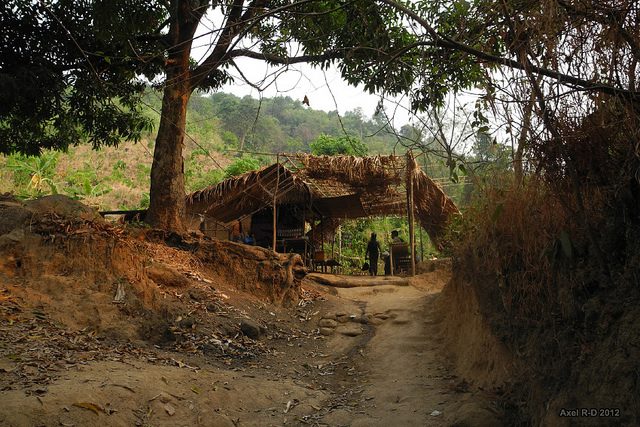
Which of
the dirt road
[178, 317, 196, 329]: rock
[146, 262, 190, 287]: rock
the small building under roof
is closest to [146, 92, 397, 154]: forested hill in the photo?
the small building under roof

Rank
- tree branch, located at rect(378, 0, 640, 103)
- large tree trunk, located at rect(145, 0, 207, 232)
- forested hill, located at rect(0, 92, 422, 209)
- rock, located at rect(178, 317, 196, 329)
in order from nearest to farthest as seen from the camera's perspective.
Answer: tree branch, located at rect(378, 0, 640, 103), rock, located at rect(178, 317, 196, 329), large tree trunk, located at rect(145, 0, 207, 232), forested hill, located at rect(0, 92, 422, 209)

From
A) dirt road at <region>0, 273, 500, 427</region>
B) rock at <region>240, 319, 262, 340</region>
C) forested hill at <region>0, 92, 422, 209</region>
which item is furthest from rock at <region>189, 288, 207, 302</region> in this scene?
forested hill at <region>0, 92, 422, 209</region>

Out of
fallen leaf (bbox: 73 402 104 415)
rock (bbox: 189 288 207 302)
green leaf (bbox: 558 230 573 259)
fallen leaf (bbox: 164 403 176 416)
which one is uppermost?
green leaf (bbox: 558 230 573 259)

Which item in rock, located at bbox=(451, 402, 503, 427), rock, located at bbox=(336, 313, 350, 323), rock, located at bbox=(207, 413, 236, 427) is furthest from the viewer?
rock, located at bbox=(336, 313, 350, 323)

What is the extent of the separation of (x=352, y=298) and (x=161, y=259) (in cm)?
427

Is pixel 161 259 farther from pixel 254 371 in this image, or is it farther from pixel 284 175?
pixel 284 175

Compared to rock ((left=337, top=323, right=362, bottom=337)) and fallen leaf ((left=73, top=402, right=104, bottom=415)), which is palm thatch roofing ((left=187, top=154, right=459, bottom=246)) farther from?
fallen leaf ((left=73, top=402, right=104, bottom=415))

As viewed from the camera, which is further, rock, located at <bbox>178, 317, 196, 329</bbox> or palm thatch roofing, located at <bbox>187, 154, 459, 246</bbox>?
palm thatch roofing, located at <bbox>187, 154, 459, 246</bbox>

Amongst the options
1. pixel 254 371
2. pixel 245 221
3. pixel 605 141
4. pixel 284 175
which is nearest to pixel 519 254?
pixel 605 141

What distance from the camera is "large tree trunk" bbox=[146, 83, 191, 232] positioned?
8.78 m

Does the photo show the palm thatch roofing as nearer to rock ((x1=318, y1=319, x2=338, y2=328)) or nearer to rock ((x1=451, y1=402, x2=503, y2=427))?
rock ((x1=318, y1=319, x2=338, y2=328))

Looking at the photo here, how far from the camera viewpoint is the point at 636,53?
3.29 metres

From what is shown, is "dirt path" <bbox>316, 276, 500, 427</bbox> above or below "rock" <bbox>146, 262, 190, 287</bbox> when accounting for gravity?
below

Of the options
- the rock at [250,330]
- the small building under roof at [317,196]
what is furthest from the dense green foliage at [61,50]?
the small building under roof at [317,196]
